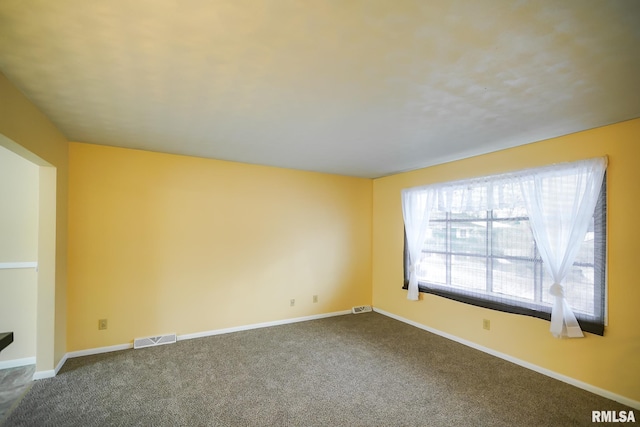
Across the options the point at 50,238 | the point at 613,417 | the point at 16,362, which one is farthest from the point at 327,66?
the point at 16,362

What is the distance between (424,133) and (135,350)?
13.0 ft

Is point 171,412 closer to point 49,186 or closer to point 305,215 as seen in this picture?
point 49,186

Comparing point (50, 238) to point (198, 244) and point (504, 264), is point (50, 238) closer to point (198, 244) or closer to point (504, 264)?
point (198, 244)

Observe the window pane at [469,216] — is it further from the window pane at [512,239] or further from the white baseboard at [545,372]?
the white baseboard at [545,372]

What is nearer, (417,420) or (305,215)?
(417,420)

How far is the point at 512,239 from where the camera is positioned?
318cm

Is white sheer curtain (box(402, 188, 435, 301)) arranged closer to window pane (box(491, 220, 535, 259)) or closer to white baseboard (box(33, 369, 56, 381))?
window pane (box(491, 220, 535, 259))

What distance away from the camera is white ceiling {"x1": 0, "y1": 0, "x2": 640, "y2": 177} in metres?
1.25

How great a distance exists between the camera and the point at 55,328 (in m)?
2.80

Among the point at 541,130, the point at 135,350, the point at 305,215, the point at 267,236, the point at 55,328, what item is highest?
the point at 541,130

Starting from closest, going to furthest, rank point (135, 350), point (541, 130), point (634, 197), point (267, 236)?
point (634, 197), point (541, 130), point (135, 350), point (267, 236)

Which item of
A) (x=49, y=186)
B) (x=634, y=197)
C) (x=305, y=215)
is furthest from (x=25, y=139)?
(x=634, y=197)

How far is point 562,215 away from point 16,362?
5676 mm

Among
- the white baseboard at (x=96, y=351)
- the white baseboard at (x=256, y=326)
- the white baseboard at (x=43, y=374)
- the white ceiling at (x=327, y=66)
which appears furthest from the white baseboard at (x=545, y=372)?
the white baseboard at (x=43, y=374)
